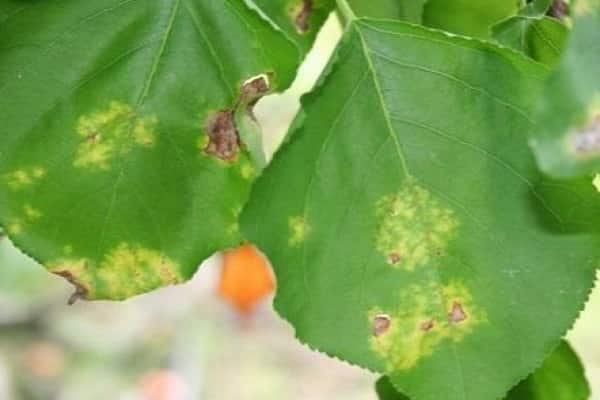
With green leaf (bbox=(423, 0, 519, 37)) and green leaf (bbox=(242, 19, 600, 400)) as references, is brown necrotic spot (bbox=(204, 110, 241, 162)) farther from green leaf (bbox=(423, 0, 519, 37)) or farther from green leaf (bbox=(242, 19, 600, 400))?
green leaf (bbox=(423, 0, 519, 37))

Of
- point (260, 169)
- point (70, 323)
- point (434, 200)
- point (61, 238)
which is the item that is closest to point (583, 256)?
point (434, 200)

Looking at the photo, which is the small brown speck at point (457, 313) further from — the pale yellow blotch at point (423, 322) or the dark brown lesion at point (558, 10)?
the dark brown lesion at point (558, 10)

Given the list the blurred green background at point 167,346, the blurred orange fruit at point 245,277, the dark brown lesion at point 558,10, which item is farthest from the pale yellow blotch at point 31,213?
the blurred green background at point 167,346

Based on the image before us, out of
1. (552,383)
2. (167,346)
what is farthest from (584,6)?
(167,346)

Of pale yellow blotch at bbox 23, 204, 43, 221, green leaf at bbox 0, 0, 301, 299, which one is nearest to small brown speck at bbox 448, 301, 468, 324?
green leaf at bbox 0, 0, 301, 299

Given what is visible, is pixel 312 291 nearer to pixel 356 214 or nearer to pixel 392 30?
pixel 356 214

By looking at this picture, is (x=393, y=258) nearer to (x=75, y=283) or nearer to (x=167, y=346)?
(x=75, y=283)
